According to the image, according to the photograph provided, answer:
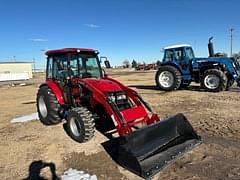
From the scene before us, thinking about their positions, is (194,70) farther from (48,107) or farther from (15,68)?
(15,68)

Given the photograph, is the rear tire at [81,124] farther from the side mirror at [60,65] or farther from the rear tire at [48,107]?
the side mirror at [60,65]

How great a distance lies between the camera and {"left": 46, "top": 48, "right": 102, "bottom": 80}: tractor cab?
702 centimetres

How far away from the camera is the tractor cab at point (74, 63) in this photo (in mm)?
7020

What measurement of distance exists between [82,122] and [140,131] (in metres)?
1.48

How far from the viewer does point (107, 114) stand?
255 inches

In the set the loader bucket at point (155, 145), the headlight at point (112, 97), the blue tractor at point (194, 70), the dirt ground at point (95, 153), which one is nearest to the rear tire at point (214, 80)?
the blue tractor at point (194, 70)

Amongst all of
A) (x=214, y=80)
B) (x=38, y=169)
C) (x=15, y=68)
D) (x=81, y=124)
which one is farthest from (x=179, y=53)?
(x=15, y=68)

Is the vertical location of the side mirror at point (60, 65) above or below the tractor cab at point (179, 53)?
below

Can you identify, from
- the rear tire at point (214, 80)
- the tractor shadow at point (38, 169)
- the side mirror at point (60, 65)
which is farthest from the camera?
the rear tire at point (214, 80)

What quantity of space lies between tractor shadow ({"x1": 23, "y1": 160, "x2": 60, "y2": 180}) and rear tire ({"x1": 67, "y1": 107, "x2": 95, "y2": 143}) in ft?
3.44

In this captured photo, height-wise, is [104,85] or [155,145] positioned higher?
[104,85]

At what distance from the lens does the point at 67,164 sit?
200 inches

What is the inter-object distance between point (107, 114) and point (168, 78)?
9.07 meters

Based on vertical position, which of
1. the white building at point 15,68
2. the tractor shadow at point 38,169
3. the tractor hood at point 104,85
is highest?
the white building at point 15,68
